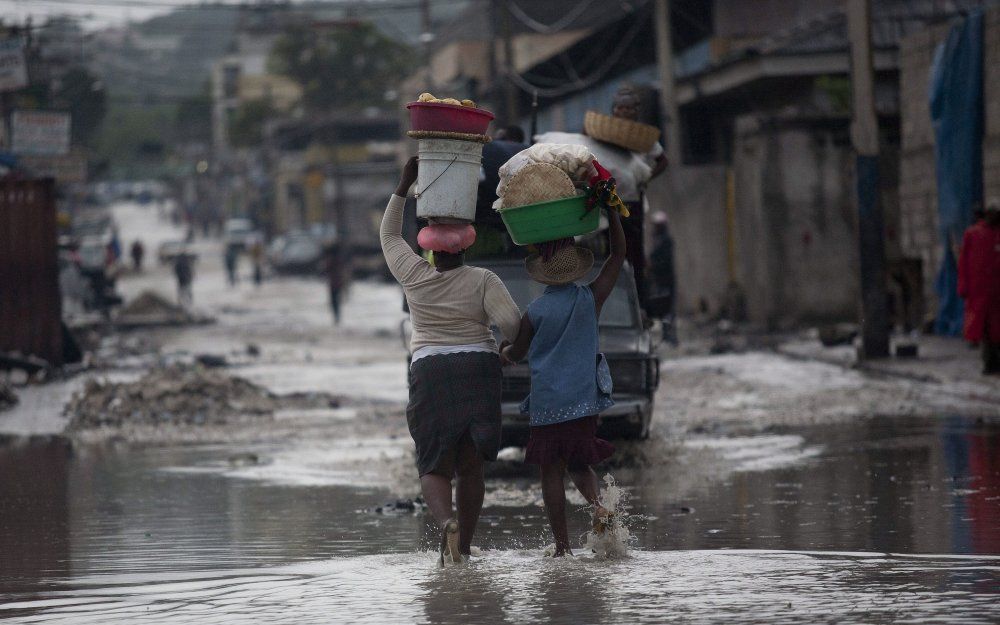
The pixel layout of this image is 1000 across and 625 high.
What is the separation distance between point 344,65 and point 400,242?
352 feet

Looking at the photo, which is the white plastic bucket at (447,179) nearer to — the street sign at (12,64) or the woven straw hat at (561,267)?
the woven straw hat at (561,267)

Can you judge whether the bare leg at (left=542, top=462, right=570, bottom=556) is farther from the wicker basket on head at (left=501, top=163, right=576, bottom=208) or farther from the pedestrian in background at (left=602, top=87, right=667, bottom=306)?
the pedestrian in background at (left=602, top=87, right=667, bottom=306)

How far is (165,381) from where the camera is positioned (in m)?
18.8

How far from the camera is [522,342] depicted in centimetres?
777

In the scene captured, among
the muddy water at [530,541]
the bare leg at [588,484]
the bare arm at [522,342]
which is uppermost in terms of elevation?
the bare arm at [522,342]

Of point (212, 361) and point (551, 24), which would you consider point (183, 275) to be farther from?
point (551, 24)

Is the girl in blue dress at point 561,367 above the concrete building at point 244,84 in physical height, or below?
below

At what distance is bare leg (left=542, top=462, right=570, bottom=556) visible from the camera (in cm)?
786

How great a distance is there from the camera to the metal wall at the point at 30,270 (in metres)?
23.2

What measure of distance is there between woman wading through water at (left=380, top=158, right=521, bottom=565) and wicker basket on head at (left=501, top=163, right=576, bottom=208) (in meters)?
0.36

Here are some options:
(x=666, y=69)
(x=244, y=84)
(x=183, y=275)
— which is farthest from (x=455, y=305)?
(x=244, y=84)

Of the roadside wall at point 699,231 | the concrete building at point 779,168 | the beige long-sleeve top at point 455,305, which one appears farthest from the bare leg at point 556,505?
the roadside wall at point 699,231

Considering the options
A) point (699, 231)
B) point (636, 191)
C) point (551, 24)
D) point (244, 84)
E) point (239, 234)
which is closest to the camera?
point (636, 191)

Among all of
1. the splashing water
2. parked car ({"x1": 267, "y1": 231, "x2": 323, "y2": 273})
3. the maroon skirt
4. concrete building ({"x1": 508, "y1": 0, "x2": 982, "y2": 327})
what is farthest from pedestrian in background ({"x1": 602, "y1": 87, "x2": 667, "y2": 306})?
parked car ({"x1": 267, "y1": 231, "x2": 323, "y2": 273})
